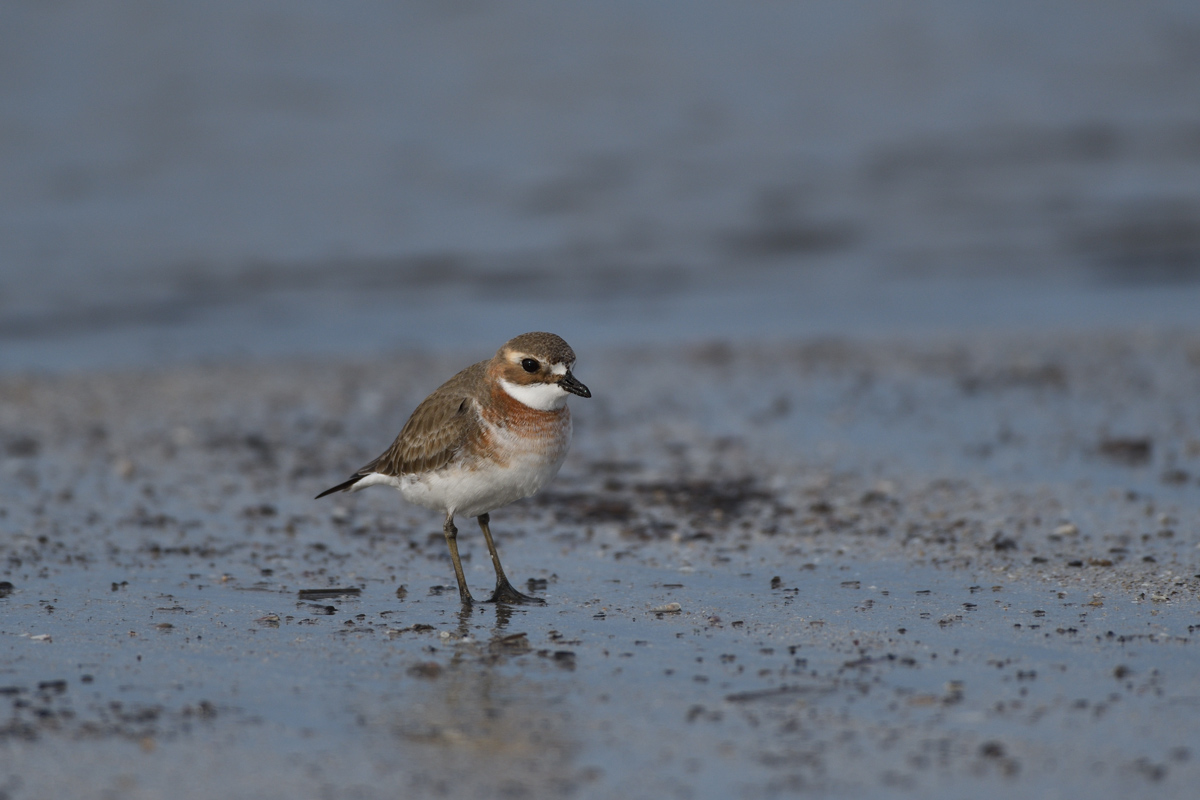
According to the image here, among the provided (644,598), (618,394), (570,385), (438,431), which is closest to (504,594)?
(644,598)

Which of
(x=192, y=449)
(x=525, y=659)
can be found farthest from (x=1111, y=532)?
(x=192, y=449)

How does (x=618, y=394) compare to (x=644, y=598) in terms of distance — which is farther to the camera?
(x=618, y=394)

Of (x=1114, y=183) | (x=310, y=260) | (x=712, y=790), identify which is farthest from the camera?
(x=1114, y=183)

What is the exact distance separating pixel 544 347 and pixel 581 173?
15.2 m

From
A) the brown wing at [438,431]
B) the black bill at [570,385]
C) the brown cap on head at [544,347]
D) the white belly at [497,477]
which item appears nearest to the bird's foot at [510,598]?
the white belly at [497,477]

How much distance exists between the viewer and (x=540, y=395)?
6367 mm

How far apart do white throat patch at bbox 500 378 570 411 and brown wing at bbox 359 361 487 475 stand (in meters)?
0.23

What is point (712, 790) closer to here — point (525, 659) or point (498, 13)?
point (525, 659)

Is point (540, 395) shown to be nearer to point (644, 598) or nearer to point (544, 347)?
point (544, 347)

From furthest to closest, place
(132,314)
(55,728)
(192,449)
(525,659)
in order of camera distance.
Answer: (132,314)
(192,449)
(525,659)
(55,728)

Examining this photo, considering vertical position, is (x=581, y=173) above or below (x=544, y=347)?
above

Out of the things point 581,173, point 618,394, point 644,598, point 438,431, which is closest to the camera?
point 644,598

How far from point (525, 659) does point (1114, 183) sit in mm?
18002

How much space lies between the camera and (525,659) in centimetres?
538
